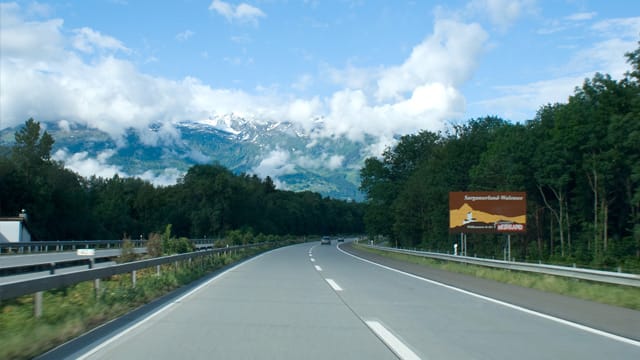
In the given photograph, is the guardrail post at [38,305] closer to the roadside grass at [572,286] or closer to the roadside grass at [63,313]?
the roadside grass at [63,313]

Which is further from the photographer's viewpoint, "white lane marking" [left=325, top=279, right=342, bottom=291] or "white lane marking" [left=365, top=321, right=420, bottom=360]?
"white lane marking" [left=325, top=279, right=342, bottom=291]

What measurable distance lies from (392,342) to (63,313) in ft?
18.7

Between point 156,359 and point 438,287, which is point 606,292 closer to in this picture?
point 438,287

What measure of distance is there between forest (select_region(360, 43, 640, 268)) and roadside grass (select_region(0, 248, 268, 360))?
104ft

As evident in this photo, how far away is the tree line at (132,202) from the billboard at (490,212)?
97.1 ft

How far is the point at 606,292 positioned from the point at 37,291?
516 inches

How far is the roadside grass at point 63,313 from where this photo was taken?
786 centimetres

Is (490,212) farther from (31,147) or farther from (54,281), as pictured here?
(31,147)

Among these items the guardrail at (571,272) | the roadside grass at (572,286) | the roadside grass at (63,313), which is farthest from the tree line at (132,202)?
the roadside grass at (63,313)

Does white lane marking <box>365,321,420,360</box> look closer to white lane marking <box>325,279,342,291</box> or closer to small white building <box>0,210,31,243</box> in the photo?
white lane marking <box>325,279,342,291</box>

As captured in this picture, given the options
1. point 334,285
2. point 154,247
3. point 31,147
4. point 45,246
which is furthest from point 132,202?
point 334,285

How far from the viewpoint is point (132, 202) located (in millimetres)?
111875

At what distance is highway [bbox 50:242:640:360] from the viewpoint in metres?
7.88

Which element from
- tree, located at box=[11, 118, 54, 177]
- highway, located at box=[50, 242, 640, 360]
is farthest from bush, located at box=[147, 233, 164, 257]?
tree, located at box=[11, 118, 54, 177]
